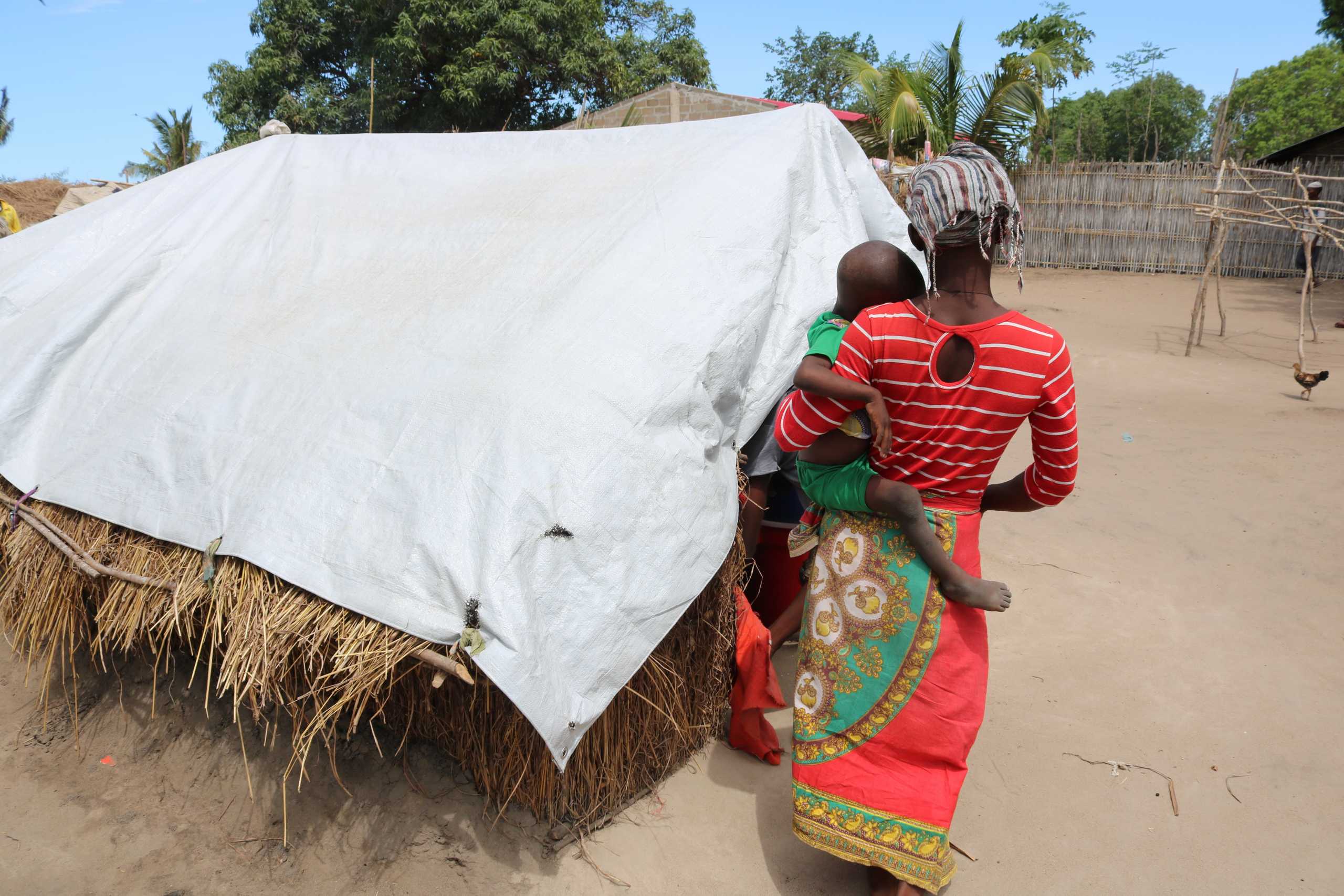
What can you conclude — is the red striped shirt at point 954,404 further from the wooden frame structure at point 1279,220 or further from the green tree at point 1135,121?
the green tree at point 1135,121

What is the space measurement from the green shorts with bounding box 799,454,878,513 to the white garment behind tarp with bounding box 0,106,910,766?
24 cm

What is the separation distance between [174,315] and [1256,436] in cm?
628

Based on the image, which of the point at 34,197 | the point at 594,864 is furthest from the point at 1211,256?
the point at 34,197

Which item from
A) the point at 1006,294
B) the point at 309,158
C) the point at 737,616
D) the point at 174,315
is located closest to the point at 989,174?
the point at 737,616

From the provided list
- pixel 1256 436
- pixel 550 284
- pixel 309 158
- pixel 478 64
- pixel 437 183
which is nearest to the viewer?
pixel 550 284

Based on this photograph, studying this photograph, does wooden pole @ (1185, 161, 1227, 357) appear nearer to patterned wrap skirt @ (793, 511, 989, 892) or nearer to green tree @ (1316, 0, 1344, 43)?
patterned wrap skirt @ (793, 511, 989, 892)

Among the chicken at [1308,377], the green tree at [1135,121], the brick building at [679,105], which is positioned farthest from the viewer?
the green tree at [1135,121]

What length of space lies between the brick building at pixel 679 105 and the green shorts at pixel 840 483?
13683 mm

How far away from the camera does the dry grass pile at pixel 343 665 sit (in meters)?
1.88

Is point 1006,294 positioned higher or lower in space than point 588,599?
lower

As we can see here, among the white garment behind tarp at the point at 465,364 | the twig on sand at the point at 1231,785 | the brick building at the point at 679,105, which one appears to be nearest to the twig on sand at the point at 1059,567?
the twig on sand at the point at 1231,785

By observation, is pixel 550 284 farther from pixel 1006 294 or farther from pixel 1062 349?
pixel 1006 294

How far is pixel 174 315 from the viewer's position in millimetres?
2885

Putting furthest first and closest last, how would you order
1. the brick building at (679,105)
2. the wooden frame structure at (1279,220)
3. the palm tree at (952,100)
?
1. the brick building at (679,105)
2. the palm tree at (952,100)
3. the wooden frame structure at (1279,220)
